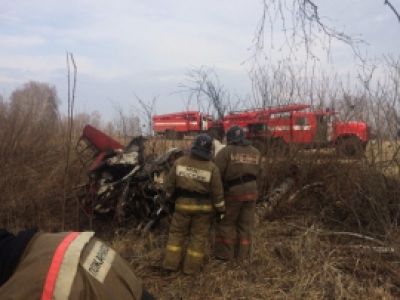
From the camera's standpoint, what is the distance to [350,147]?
7.13m

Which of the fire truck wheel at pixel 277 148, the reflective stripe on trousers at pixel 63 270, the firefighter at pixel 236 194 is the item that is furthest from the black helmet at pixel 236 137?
the reflective stripe on trousers at pixel 63 270

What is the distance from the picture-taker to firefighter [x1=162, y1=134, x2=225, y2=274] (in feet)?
16.7

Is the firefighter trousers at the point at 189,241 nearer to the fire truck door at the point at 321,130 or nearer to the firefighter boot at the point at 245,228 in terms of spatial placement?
the firefighter boot at the point at 245,228

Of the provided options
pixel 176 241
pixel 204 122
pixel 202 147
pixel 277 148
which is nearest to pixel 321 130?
pixel 277 148

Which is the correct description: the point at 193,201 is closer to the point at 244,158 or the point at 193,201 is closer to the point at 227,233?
the point at 227,233

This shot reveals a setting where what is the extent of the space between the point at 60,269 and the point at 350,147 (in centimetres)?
674

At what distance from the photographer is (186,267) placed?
16.7ft

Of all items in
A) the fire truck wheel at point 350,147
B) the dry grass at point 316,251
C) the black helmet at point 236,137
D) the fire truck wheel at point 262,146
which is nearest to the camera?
the dry grass at point 316,251

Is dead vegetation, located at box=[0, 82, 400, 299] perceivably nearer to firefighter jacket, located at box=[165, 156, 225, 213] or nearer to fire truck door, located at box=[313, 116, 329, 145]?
fire truck door, located at box=[313, 116, 329, 145]

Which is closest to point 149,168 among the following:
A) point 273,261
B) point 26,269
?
point 273,261

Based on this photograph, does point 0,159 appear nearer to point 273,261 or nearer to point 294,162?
point 273,261

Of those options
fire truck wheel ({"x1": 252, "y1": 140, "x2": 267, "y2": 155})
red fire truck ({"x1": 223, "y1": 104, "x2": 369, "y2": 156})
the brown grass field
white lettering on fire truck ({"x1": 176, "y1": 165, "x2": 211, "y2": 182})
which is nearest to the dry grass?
the brown grass field

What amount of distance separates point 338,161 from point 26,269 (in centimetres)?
682

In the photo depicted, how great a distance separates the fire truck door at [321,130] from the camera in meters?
7.75
